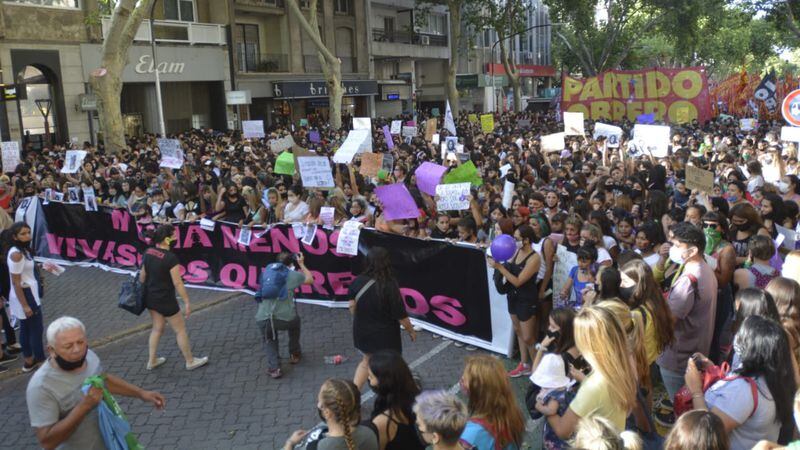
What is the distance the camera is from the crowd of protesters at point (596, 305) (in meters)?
3.14

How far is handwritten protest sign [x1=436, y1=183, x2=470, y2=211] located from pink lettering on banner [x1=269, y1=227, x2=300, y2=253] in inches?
80.9

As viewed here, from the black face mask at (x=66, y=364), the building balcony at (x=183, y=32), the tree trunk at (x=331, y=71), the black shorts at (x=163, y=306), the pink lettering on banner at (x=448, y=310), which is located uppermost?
the building balcony at (x=183, y=32)

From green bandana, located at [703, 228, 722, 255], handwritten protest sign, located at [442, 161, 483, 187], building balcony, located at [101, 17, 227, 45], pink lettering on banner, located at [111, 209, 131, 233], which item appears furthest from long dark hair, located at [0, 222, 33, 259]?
building balcony, located at [101, 17, 227, 45]

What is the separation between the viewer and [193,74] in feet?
94.3

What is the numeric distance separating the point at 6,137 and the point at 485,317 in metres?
21.3

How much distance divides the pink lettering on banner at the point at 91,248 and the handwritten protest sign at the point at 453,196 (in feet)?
20.5

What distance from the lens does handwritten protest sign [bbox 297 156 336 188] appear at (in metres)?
9.45

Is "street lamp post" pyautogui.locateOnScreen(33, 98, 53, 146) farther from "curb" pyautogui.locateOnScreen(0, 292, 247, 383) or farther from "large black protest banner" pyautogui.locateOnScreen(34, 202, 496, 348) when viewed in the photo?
"curb" pyautogui.locateOnScreen(0, 292, 247, 383)

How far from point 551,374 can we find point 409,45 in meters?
40.6

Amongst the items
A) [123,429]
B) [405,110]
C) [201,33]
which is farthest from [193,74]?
[123,429]

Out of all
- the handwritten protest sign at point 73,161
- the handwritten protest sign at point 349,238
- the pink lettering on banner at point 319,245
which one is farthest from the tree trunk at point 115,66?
the handwritten protest sign at point 349,238

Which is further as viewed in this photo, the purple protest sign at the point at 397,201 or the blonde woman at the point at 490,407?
the purple protest sign at the point at 397,201

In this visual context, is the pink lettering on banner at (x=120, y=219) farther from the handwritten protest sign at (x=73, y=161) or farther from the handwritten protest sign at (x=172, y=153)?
the handwritten protest sign at (x=73, y=161)

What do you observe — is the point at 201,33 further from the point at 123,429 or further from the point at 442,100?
the point at 123,429
